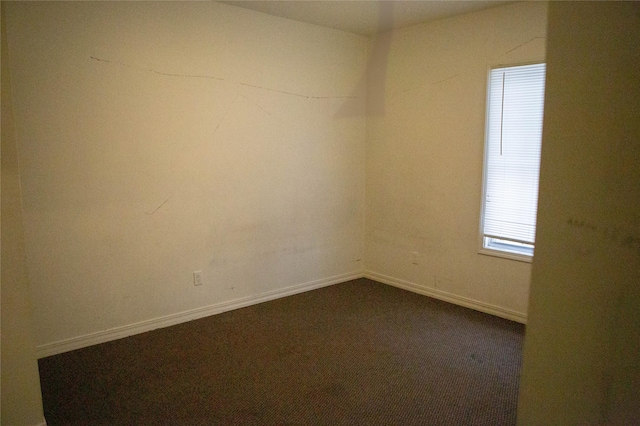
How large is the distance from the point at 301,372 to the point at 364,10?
115 inches

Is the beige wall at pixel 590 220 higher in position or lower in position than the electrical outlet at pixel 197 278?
higher

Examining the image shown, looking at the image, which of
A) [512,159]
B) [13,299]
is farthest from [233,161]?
[512,159]

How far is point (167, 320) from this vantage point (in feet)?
11.2

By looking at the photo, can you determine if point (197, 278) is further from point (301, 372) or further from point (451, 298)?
point (451, 298)

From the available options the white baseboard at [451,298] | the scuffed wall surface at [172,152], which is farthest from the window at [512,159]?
the scuffed wall surface at [172,152]

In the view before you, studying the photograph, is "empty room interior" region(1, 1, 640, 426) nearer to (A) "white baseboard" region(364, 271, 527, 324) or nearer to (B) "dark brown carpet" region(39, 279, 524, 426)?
(A) "white baseboard" region(364, 271, 527, 324)

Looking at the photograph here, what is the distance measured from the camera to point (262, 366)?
279 cm

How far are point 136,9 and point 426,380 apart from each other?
325 centimetres

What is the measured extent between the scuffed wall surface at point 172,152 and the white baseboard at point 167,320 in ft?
0.15

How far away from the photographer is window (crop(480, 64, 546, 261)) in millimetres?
3314

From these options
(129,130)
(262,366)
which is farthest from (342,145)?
(262,366)

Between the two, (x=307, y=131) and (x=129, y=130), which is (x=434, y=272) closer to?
(x=307, y=131)

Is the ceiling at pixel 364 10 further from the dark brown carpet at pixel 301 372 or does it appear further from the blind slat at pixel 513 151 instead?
the dark brown carpet at pixel 301 372

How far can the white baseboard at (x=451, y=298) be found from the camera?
359 cm
